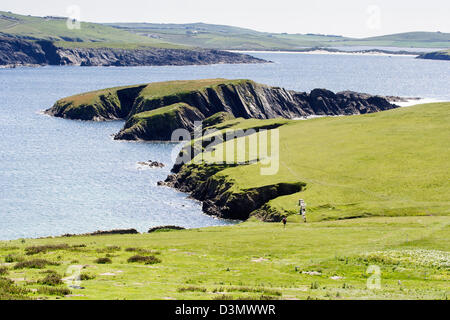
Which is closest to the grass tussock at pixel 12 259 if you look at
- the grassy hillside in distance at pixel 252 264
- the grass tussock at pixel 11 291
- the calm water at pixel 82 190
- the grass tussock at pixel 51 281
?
the grassy hillside in distance at pixel 252 264

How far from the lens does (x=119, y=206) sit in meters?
101

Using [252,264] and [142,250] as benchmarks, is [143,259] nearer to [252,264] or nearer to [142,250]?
[142,250]

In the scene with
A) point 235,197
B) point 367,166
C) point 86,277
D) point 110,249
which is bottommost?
point 235,197

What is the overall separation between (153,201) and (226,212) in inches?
660

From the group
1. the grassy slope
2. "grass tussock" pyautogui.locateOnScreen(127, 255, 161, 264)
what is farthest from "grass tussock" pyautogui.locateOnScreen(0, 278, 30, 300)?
the grassy slope

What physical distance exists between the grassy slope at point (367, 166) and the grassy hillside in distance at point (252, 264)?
38.9 ft

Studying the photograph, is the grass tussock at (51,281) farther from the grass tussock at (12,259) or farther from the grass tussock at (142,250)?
the grass tussock at (142,250)

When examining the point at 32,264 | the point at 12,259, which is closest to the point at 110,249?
the point at 12,259

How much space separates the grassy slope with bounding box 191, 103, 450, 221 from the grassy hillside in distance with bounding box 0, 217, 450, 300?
1186cm

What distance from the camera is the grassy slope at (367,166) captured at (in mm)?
82000

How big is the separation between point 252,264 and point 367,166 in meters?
56.6

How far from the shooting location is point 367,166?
98.8 m

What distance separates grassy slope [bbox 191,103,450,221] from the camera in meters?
82.0
